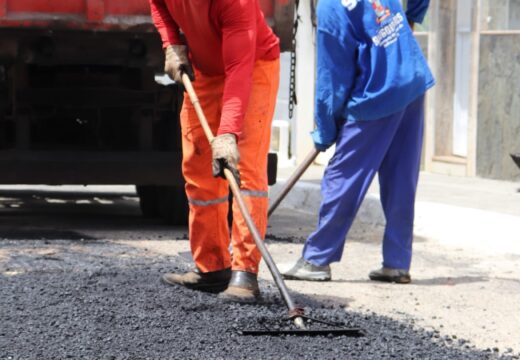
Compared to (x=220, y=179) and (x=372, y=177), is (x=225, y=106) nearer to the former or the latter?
(x=220, y=179)

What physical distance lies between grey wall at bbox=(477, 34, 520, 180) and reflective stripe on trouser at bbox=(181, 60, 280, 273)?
21.1ft

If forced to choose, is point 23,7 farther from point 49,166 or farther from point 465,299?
point 465,299

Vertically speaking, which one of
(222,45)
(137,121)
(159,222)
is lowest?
(159,222)

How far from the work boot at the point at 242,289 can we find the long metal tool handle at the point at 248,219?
0.31m

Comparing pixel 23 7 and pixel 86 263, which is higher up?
pixel 23 7

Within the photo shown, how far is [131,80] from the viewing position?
10.2 m

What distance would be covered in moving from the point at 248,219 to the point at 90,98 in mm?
3581

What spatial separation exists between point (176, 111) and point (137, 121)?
0.28 metres

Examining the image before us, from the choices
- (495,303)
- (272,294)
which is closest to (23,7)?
(272,294)

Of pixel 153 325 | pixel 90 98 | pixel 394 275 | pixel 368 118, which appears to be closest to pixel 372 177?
pixel 368 118

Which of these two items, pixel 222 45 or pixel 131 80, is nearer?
pixel 222 45

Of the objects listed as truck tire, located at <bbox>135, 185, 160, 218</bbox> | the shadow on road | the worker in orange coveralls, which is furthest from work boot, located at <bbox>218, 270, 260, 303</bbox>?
truck tire, located at <bbox>135, 185, 160, 218</bbox>

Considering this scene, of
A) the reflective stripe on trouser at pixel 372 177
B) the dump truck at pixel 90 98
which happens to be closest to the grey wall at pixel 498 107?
the dump truck at pixel 90 98

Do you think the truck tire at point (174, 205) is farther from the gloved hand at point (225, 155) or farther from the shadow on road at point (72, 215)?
the gloved hand at point (225, 155)
